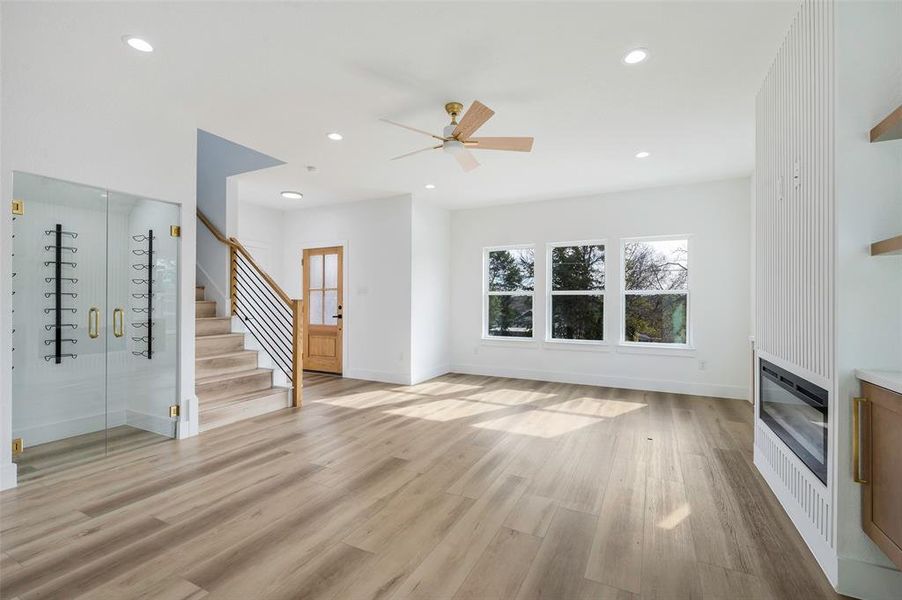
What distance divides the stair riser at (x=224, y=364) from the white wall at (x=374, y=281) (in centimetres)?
Answer: 182

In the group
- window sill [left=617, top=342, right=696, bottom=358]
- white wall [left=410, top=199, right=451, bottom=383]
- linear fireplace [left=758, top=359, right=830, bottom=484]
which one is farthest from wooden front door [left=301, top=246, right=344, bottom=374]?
linear fireplace [left=758, top=359, right=830, bottom=484]

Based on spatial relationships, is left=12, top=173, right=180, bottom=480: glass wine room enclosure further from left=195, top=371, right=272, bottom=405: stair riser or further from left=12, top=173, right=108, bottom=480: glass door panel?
left=195, top=371, right=272, bottom=405: stair riser

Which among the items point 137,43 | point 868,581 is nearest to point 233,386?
point 137,43

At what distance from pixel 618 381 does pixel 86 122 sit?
252 inches

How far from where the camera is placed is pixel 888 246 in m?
1.63

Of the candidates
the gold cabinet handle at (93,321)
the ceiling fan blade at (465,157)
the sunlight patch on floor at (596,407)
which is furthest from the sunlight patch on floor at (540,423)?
the gold cabinet handle at (93,321)

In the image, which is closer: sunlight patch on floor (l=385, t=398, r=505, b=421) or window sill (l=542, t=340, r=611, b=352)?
sunlight patch on floor (l=385, t=398, r=505, b=421)

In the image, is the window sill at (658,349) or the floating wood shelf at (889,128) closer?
the floating wood shelf at (889,128)

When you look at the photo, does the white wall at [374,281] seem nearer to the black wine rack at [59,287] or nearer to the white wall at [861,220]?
the black wine rack at [59,287]

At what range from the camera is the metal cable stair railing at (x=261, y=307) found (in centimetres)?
496

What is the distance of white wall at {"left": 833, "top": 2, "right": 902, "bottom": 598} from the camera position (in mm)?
1761

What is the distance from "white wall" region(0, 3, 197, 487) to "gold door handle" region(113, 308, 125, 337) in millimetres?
424

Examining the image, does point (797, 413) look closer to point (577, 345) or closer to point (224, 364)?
point (577, 345)

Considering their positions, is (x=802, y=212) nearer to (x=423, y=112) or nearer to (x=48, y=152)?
(x=423, y=112)
